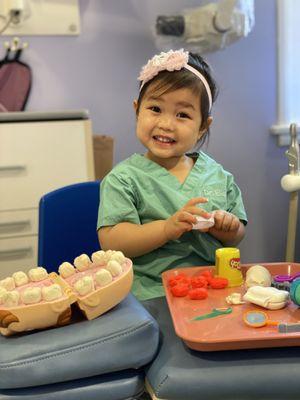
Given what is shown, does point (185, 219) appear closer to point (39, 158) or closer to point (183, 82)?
point (183, 82)

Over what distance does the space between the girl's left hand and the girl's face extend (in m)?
0.16

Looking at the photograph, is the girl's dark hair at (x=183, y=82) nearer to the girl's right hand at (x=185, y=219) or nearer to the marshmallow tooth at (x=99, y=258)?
the girl's right hand at (x=185, y=219)

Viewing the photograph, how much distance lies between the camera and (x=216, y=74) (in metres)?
2.01

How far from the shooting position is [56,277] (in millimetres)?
746

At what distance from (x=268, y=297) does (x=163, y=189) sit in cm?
36

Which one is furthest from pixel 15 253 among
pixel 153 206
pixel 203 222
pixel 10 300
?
pixel 10 300

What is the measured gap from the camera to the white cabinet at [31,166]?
4.80 ft

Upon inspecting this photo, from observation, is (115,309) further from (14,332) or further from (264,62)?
(264,62)

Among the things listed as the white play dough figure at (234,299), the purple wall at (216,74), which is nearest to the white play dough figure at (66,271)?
the white play dough figure at (234,299)

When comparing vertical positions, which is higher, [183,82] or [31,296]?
[183,82]

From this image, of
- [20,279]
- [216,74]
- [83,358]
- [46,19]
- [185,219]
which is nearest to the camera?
[83,358]

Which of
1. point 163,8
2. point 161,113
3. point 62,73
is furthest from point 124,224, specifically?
point 163,8

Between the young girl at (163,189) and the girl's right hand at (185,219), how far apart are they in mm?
36

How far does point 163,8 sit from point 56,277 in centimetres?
147
